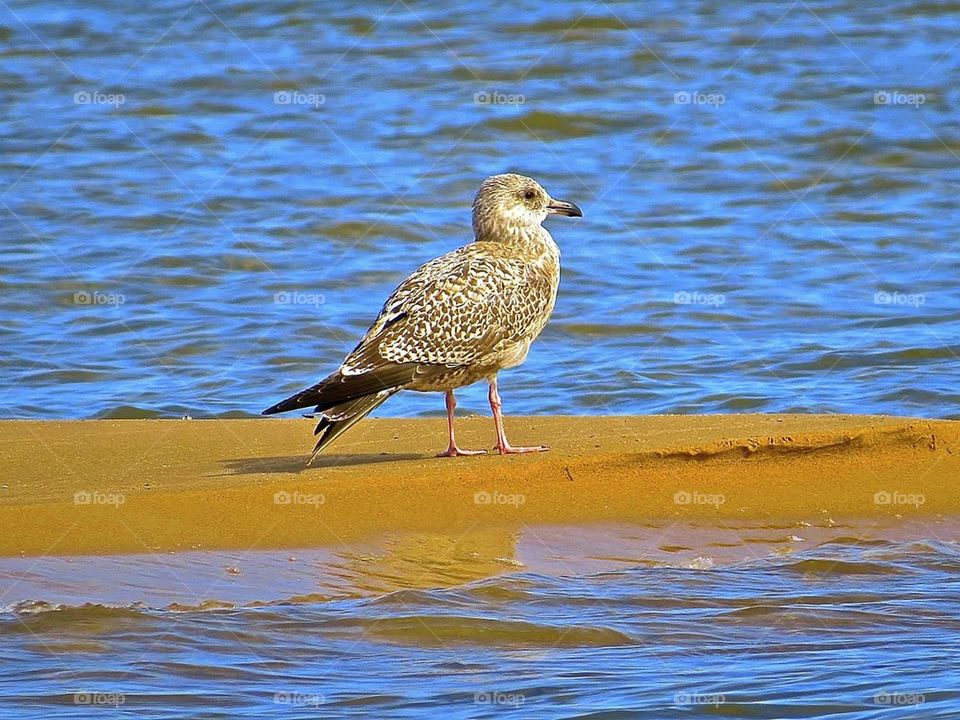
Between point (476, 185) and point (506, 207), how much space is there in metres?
7.42

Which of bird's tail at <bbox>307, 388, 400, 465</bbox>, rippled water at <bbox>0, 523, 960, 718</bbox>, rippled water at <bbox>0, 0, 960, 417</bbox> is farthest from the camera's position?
rippled water at <bbox>0, 0, 960, 417</bbox>

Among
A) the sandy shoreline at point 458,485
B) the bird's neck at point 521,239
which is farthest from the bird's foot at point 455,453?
the bird's neck at point 521,239

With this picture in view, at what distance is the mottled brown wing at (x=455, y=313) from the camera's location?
7.03m

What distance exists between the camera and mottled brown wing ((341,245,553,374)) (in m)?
7.03

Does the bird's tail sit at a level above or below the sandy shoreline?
above

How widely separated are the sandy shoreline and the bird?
316 mm

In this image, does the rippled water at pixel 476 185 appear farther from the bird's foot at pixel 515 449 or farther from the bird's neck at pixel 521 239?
the bird's foot at pixel 515 449

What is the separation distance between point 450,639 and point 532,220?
3028mm

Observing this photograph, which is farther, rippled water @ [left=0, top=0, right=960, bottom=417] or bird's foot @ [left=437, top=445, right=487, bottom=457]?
rippled water @ [left=0, top=0, right=960, bottom=417]

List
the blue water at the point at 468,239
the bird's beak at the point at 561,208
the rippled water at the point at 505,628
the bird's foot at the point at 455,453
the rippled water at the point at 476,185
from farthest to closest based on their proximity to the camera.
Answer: the rippled water at the point at 476,185, the bird's beak at the point at 561,208, the bird's foot at the point at 455,453, the blue water at the point at 468,239, the rippled water at the point at 505,628

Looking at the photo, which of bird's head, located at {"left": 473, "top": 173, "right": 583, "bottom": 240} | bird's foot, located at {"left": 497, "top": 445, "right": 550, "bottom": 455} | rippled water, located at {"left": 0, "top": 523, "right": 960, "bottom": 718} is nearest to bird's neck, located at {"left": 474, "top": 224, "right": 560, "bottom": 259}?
bird's head, located at {"left": 473, "top": 173, "right": 583, "bottom": 240}

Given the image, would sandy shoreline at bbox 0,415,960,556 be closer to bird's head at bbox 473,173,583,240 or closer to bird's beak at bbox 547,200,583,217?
bird's head at bbox 473,173,583,240

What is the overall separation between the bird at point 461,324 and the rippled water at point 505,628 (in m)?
0.80

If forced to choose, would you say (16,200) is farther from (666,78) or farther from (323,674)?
(323,674)
